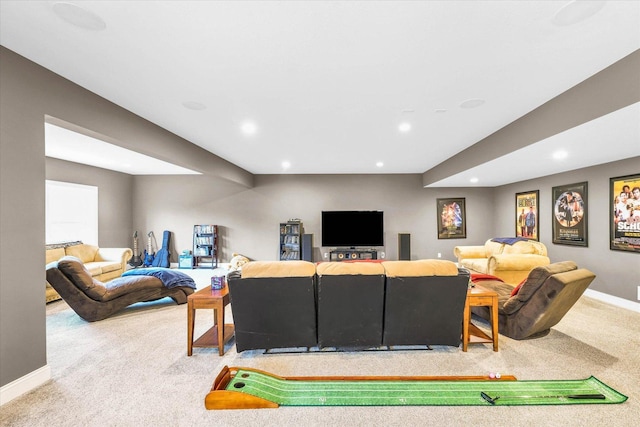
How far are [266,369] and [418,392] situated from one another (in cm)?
131

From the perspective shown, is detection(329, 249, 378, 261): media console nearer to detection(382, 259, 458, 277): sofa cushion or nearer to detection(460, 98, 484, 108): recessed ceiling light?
detection(382, 259, 458, 277): sofa cushion

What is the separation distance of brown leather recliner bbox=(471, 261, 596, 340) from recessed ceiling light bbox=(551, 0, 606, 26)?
223 cm

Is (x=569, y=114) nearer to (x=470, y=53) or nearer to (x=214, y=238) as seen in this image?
(x=470, y=53)

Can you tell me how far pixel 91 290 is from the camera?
3.75 meters

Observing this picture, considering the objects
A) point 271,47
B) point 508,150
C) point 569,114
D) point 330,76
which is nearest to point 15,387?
point 271,47

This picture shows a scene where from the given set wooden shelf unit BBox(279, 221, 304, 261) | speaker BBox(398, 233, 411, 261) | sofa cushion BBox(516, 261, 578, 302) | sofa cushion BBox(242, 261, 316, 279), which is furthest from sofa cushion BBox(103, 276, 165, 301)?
speaker BBox(398, 233, 411, 261)

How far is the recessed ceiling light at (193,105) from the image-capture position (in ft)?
9.74

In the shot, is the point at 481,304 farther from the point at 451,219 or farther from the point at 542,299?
the point at 451,219

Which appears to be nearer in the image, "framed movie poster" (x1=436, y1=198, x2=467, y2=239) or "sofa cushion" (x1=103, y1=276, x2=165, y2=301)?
"sofa cushion" (x1=103, y1=276, x2=165, y2=301)

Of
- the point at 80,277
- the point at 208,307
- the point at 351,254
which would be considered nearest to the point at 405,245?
the point at 351,254

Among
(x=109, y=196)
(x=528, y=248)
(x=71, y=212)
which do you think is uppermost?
(x=109, y=196)

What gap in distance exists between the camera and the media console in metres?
7.15

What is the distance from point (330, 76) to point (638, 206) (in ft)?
16.3

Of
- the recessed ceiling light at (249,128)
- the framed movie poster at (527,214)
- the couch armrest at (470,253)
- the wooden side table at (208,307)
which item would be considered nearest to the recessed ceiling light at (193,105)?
the recessed ceiling light at (249,128)
